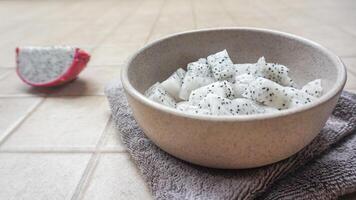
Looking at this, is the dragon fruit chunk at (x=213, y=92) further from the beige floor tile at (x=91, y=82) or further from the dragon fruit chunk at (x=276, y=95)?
the beige floor tile at (x=91, y=82)

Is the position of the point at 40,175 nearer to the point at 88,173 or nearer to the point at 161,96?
the point at 88,173

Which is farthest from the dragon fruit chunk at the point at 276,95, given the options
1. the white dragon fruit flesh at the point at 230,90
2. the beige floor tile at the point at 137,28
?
the beige floor tile at the point at 137,28

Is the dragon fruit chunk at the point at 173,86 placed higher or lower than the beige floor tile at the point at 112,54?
higher

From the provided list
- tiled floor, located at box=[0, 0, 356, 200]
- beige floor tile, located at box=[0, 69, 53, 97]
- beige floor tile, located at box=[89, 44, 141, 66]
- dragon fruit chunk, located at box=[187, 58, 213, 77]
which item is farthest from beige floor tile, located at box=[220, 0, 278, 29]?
beige floor tile, located at box=[0, 69, 53, 97]

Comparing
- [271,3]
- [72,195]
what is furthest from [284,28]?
[72,195]

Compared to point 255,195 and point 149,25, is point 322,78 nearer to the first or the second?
point 255,195

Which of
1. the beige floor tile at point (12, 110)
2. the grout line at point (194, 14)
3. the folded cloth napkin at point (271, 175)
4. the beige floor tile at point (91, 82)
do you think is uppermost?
the folded cloth napkin at point (271, 175)
